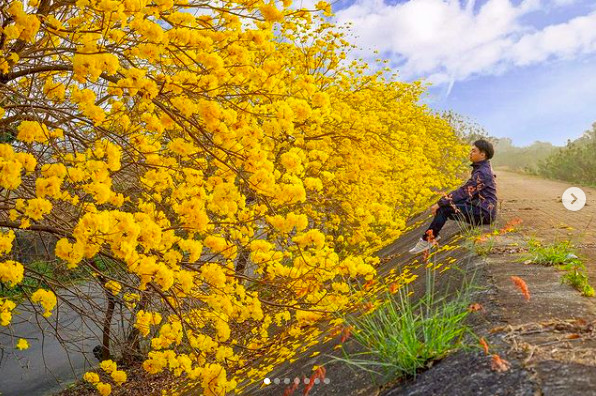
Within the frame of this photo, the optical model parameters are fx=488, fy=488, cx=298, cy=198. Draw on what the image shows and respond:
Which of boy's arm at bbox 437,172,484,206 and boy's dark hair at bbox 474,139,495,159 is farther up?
boy's dark hair at bbox 474,139,495,159

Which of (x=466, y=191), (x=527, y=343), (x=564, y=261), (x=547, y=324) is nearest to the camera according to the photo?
(x=527, y=343)

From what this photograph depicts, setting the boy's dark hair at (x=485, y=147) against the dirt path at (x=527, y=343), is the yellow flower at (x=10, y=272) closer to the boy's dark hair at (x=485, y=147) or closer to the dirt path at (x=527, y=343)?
the dirt path at (x=527, y=343)

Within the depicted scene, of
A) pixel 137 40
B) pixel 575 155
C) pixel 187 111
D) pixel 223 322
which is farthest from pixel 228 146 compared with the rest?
pixel 575 155

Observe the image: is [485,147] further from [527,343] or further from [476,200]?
[527,343]

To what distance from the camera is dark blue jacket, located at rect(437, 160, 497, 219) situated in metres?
6.16

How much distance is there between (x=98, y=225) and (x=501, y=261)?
3441 mm

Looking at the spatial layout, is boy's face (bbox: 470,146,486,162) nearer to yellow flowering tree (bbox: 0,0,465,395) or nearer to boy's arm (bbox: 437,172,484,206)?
boy's arm (bbox: 437,172,484,206)

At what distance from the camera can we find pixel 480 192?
632cm

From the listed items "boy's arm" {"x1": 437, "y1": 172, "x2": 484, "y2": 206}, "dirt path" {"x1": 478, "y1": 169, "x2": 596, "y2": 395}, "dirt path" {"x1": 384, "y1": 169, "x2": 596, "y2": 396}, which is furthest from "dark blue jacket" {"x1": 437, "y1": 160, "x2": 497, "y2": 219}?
"dirt path" {"x1": 384, "y1": 169, "x2": 596, "y2": 396}

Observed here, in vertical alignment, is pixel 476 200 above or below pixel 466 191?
below

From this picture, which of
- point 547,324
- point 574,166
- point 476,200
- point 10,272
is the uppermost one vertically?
point 10,272

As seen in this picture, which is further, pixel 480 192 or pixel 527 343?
pixel 480 192

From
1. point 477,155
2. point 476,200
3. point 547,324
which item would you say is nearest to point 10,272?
point 547,324

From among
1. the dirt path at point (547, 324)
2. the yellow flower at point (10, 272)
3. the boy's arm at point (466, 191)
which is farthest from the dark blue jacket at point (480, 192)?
the yellow flower at point (10, 272)
